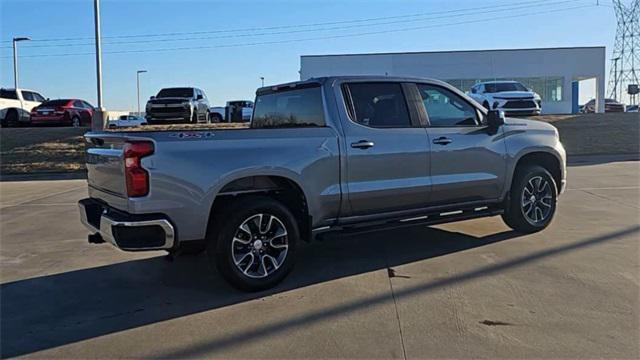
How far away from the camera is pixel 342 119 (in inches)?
222

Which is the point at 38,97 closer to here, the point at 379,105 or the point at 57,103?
the point at 57,103

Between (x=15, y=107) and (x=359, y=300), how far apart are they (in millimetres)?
27046

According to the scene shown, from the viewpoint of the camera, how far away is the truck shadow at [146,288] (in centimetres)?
434

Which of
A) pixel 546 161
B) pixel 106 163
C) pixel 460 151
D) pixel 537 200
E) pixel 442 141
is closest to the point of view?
pixel 106 163

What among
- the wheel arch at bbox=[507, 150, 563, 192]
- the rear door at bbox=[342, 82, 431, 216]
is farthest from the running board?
the wheel arch at bbox=[507, 150, 563, 192]

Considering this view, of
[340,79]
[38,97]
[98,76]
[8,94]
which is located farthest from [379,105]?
[38,97]

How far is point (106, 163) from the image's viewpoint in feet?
16.4

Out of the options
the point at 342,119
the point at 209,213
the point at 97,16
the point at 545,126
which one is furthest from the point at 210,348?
the point at 97,16

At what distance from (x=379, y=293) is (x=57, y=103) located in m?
25.7

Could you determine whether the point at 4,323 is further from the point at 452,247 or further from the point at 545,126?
the point at 545,126

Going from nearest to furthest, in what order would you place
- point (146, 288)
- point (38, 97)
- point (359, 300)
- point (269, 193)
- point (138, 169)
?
point (138, 169)
point (359, 300)
point (146, 288)
point (269, 193)
point (38, 97)

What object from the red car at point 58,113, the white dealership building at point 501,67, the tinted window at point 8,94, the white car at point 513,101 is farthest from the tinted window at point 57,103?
the white dealership building at point 501,67

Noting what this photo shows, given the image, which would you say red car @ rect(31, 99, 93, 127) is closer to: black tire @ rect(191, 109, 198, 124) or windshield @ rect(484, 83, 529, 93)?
black tire @ rect(191, 109, 198, 124)

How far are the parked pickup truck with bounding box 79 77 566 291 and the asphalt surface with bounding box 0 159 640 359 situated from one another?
482 millimetres
